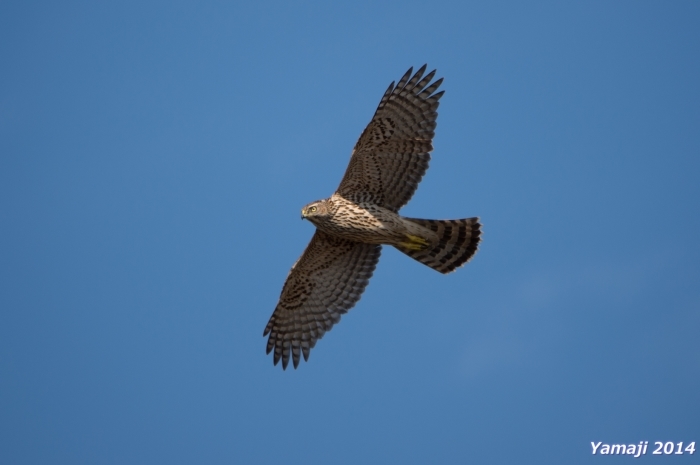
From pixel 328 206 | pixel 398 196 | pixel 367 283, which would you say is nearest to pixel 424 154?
pixel 398 196

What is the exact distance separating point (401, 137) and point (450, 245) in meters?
1.69

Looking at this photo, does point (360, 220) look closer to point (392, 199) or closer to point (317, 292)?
point (392, 199)

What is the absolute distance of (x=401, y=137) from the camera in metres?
12.4

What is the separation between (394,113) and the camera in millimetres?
12414

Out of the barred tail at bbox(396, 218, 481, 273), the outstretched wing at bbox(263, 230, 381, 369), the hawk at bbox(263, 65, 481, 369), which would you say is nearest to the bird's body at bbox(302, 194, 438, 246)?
the hawk at bbox(263, 65, 481, 369)

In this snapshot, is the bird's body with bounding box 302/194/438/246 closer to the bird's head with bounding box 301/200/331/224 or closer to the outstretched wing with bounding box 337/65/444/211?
the bird's head with bounding box 301/200/331/224

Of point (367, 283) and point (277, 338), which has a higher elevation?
point (367, 283)

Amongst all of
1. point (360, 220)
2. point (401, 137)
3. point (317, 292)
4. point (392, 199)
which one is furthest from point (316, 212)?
point (317, 292)

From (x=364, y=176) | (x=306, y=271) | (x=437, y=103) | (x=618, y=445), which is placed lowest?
(x=618, y=445)

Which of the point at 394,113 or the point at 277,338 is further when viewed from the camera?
the point at 277,338

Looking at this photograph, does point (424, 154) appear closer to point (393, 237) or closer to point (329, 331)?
point (393, 237)

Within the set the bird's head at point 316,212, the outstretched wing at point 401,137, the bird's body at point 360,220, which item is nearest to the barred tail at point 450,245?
the bird's body at point 360,220

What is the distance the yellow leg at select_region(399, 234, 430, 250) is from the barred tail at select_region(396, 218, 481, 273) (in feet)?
0.31

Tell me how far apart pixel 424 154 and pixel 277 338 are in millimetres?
3734
